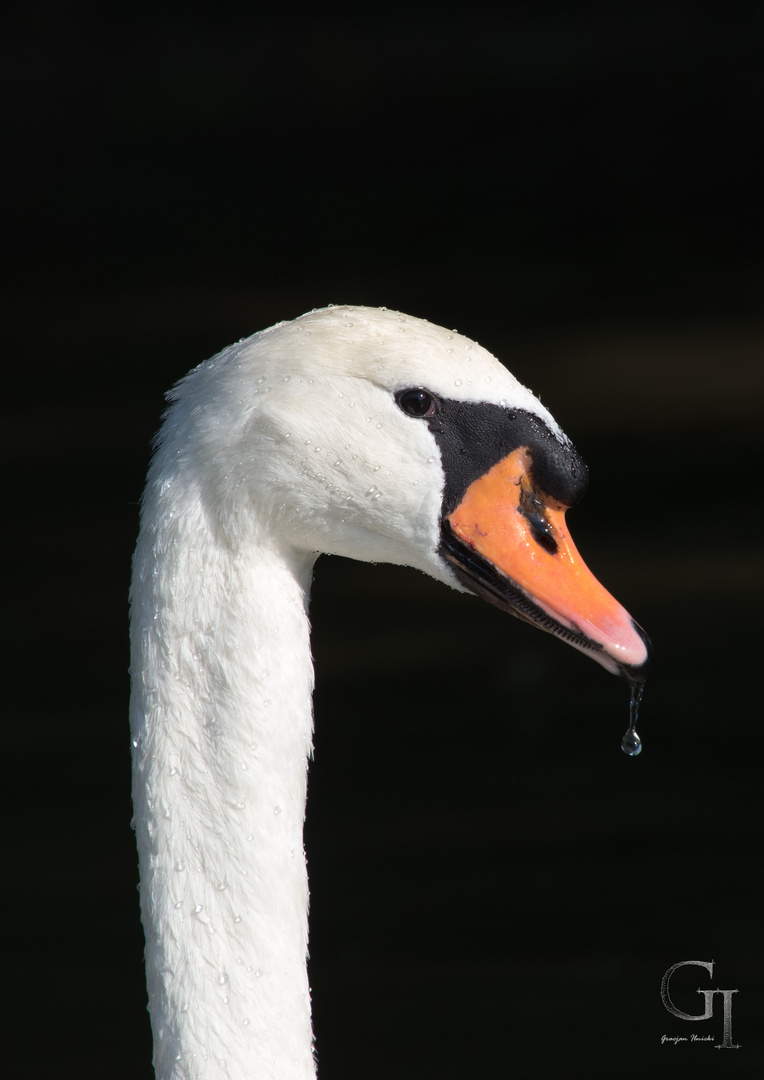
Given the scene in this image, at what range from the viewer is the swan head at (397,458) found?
1.73 m

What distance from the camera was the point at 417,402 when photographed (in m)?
1.74

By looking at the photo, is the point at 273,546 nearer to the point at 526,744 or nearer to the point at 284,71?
the point at 284,71

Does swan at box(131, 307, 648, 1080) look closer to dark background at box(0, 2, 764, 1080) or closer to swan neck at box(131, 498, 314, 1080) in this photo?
swan neck at box(131, 498, 314, 1080)

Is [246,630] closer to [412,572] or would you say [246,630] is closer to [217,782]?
[217,782]

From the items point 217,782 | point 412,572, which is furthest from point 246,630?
point 412,572

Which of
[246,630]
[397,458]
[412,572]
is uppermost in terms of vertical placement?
[412,572]

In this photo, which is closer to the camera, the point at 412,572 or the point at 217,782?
the point at 217,782

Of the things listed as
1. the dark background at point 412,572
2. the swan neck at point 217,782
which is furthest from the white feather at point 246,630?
the dark background at point 412,572

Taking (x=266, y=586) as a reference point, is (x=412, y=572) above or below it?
above

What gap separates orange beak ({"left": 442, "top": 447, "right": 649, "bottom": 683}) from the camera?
1.76 meters

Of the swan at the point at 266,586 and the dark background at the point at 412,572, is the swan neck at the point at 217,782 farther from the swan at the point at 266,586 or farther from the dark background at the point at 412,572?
the dark background at the point at 412,572

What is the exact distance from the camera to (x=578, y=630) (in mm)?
1759

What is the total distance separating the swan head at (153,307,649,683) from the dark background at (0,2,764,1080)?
2.27 metres

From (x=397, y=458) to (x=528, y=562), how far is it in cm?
22
